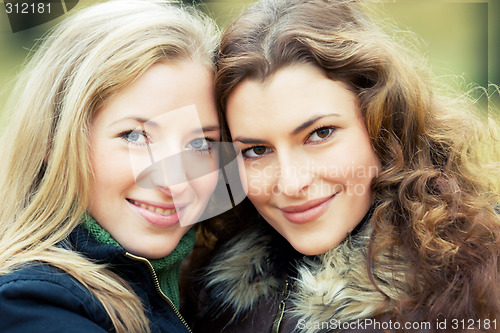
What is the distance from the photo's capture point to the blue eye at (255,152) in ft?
6.78

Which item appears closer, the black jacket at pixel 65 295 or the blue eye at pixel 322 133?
the black jacket at pixel 65 295

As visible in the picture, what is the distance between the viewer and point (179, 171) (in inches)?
78.9

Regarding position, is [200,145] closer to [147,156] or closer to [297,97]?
[147,156]

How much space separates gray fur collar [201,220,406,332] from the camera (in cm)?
181

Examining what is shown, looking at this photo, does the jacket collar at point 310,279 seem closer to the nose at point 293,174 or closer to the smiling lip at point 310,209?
the smiling lip at point 310,209

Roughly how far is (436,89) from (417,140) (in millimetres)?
398

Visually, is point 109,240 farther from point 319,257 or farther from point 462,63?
point 462,63

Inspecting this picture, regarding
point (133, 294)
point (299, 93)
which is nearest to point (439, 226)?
point (299, 93)

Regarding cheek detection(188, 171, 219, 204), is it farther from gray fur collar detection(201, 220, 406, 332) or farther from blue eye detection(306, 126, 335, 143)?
blue eye detection(306, 126, 335, 143)

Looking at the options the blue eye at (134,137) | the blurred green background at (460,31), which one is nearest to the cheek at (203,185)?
the blue eye at (134,137)

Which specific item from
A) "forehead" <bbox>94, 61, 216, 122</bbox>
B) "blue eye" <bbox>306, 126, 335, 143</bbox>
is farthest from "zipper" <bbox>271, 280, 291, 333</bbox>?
"forehead" <bbox>94, 61, 216, 122</bbox>

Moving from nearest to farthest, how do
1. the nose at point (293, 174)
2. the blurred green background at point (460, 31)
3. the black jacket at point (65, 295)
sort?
1. the black jacket at point (65, 295)
2. the nose at point (293, 174)
3. the blurred green background at point (460, 31)

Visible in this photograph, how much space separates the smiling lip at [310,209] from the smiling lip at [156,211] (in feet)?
1.38

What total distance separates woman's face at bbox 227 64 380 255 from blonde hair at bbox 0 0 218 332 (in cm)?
36
